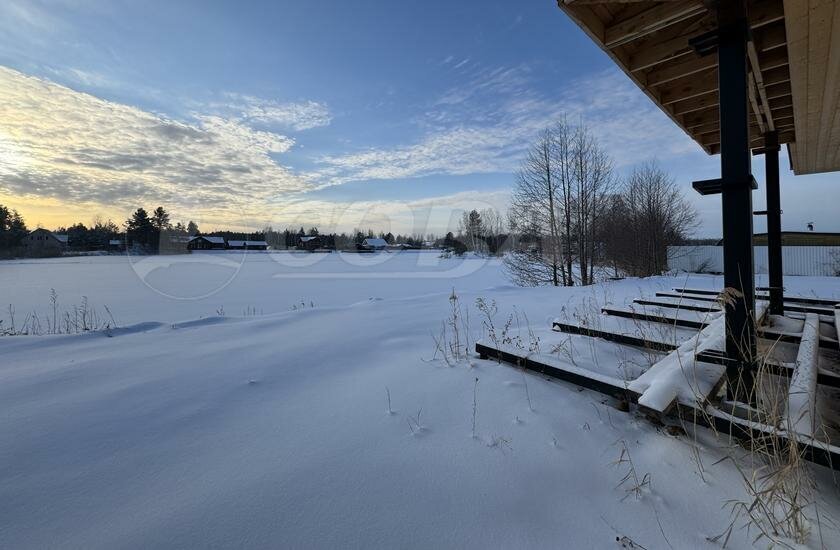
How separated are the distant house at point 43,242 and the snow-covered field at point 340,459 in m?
64.9

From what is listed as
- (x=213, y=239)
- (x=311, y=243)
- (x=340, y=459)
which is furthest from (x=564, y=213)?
(x=213, y=239)

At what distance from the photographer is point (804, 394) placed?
1.64 metres

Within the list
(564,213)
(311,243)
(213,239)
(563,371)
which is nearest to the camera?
(563,371)

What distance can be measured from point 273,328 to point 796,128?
6.36m

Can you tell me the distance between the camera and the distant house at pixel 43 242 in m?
46.4

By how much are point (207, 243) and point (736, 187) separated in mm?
68339

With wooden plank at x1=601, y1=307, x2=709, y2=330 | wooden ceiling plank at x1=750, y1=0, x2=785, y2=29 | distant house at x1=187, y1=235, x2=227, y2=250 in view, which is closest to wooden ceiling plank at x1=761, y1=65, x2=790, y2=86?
wooden ceiling plank at x1=750, y1=0, x2=785, y2=29

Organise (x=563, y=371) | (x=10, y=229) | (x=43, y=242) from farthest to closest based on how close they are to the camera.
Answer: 1. (x=43, y=242)
2. (x=10, y=229)
3. (x=563, y=371)

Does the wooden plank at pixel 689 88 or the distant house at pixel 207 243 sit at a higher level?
the distant house at pixel 207 243

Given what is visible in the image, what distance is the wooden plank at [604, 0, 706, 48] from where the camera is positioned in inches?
86.6

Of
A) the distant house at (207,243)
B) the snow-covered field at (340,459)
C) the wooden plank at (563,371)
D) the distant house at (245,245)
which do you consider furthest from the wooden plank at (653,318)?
the distant house at (207,243)

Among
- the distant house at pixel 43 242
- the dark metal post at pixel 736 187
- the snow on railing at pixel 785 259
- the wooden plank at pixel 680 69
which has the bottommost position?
the snow on railing at pixel 785 259

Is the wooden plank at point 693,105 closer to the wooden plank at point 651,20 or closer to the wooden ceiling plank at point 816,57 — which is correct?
the wooden ceiling plank at point 816,57

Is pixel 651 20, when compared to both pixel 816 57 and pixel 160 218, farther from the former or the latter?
pixel 160 218
